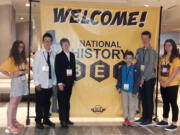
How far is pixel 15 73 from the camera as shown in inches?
135

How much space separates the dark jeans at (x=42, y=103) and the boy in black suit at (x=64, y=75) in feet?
0.58

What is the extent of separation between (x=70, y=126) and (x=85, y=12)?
6.38 ft

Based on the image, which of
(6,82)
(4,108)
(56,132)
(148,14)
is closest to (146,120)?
(56,132)

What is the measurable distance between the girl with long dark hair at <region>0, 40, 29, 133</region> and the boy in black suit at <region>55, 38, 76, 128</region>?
20.7 inches

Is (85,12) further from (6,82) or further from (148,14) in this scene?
(6,82)

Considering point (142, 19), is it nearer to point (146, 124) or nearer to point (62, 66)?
point (62, 66)

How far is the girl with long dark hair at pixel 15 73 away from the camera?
3.44 metres

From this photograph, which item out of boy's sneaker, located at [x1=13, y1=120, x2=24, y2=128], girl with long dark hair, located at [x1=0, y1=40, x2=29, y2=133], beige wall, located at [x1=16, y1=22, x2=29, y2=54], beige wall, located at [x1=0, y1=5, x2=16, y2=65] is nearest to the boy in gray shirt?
girl with long dark hair, located at [x1=0, y1=40, x2=29, y2=133]

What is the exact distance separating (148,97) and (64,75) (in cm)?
148

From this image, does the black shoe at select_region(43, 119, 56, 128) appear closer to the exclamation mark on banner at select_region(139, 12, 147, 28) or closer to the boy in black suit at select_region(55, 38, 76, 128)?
the boy in black suit at select_region(55, 38, 76, 128)

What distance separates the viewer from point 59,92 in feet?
12.0

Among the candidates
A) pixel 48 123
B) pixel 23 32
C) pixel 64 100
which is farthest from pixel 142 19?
pixel 23 32

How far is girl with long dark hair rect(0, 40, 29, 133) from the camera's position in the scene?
3.44 m

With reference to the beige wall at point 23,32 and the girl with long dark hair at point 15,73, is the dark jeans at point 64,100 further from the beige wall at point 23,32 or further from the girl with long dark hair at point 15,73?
the beige wall at point 23,32
